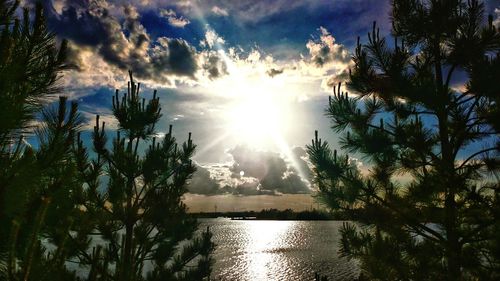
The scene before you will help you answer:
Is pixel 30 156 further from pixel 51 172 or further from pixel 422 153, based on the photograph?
pixel 422 153

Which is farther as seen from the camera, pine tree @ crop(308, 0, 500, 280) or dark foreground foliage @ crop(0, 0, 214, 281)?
pine tree @ crop(308, 0, 500, 280)

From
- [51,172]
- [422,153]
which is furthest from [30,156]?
[422,153]

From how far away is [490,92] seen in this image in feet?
16.7

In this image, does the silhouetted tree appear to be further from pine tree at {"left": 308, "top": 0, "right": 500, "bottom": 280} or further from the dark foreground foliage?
pine tree at {"left": 308, "top": 0, "right": 500, "bottom": 280}

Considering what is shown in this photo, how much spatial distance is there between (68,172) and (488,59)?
19.1ft

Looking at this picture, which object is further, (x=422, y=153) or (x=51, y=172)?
(x=422, y=153)

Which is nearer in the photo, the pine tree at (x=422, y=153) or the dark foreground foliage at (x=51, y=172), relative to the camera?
the dark foreground foliage at (x=51, y=172)

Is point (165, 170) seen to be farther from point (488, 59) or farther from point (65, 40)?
point (488, 59)

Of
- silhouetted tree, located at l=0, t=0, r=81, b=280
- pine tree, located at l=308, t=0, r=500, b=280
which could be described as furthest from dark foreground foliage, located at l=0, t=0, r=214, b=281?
pine tree, located at l=308, t=0, r=500, b=280

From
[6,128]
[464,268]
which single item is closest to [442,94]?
[464,268]

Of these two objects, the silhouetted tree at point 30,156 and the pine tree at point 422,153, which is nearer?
the silhouetted tree at point 30,156

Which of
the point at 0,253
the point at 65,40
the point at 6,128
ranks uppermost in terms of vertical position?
the point at 65,40

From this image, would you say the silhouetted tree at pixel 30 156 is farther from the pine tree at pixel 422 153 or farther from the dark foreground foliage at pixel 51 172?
the pine tree at pixel 422 153

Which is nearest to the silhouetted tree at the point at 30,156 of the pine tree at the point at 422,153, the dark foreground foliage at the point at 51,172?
the dark foreground foliage at the point at 51,172
